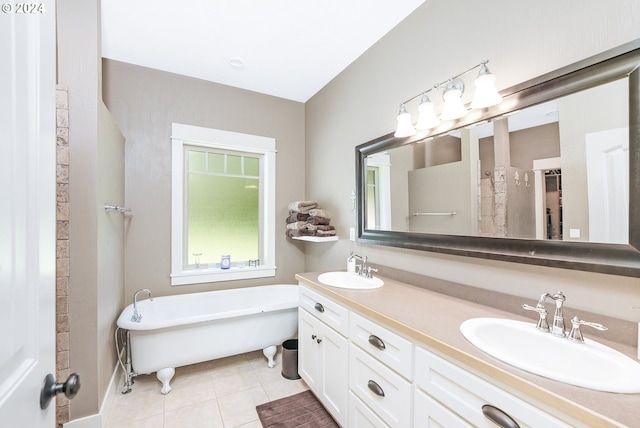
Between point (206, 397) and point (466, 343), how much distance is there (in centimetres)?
198

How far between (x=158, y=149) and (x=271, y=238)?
1466 mm

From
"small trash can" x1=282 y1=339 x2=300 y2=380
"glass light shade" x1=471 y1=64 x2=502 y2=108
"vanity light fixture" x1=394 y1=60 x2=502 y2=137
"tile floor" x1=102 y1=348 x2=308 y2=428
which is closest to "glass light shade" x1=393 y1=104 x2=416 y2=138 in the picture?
"vanity light fixture" x1=394 y1=60 x2=502 y2=137

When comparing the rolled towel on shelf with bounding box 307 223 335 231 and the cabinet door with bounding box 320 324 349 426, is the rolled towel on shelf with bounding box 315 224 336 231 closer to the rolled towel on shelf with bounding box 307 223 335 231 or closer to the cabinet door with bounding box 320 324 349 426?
the rolled towel on shelf with bounding box 307 223 335 231

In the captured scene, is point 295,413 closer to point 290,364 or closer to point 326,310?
point 290,364

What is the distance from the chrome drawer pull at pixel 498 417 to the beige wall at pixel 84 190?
2134 millimetres

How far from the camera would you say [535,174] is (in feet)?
4.11

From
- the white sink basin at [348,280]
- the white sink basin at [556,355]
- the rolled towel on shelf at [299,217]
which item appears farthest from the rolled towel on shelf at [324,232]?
the white sink basin at [556,355]

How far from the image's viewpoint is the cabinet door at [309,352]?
6.32 feet

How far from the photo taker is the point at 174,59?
97.8 inches

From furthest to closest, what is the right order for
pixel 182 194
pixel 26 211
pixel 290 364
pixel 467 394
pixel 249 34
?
pixel 182 194 → pixel 290 364 → pixel 249 34 → pixel 467 394 → pixel 26 211

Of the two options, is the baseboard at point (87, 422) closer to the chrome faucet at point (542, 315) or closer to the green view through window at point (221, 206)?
the green view through window at point (221, 206)

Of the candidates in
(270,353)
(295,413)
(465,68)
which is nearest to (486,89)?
(465,68)

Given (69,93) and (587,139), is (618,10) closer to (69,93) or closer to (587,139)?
(587,139)

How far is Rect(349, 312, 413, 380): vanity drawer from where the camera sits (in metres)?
1.17
